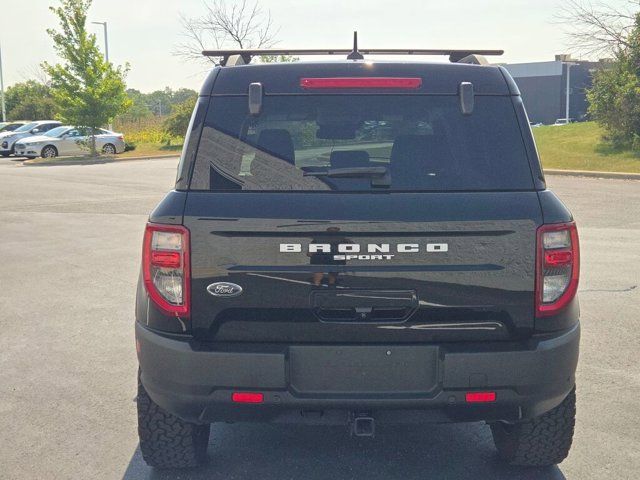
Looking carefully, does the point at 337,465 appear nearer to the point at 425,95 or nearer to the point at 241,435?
the point at 241,435

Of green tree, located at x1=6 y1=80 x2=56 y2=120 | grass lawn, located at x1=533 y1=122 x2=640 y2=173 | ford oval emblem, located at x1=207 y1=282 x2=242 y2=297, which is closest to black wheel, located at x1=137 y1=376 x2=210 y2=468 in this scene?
ford oval emblem, located at x1=207 y1=282 x2=242 y2=297

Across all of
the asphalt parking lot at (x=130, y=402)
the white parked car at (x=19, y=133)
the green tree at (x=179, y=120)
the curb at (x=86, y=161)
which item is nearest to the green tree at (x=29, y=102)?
the white parked car at (x=19, y=133)

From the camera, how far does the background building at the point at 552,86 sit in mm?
79875

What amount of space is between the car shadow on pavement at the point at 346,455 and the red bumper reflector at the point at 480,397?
0.77 meters

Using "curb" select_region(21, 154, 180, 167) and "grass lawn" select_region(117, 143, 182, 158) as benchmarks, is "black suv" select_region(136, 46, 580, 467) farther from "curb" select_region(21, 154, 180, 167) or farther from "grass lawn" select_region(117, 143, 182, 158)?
"grass lawn" select_region(117, 143, 182, 158)

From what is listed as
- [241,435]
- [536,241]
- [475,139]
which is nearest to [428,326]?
[536,241]

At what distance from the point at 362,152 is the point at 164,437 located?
63.0 inches

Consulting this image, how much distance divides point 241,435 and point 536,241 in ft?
6.62

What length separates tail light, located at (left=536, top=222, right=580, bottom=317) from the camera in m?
3.08

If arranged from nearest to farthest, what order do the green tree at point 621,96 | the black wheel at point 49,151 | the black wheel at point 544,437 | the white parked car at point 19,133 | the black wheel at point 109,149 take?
the black wheel at point 544,437
the green tree at point 621,96
the black wheel at point 49,151
the black wheel at point 109,149
the white parked car at point 19,133

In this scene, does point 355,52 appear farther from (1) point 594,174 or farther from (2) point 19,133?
(2) point 19,133

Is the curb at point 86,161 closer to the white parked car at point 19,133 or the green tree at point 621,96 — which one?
the white parked car at point 19,133

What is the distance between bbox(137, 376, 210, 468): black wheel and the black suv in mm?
340

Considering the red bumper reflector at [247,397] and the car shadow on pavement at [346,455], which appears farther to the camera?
the car shadow on pavement at [346,455]
